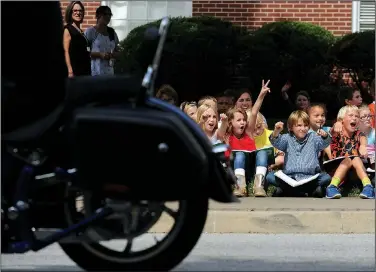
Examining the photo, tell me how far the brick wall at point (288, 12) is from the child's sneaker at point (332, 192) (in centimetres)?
677

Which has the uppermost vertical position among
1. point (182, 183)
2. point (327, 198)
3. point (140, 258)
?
point (182, 183)

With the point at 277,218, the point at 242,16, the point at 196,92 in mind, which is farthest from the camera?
the point at 242,16

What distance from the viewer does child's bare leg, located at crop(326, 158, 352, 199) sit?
35.7 ft

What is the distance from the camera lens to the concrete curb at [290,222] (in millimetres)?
9477

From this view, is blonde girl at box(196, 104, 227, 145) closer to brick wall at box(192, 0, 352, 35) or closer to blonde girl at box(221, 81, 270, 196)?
blonde girl at box(221, 81, 270, 196)

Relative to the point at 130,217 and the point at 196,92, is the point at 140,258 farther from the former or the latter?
the point at 196,92

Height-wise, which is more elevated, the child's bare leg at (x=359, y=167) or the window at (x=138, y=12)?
the window at (x=138, y=12)

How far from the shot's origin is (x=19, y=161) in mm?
4879

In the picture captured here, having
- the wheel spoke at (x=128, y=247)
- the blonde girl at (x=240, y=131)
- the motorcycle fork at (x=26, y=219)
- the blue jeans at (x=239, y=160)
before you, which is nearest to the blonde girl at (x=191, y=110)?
the blonde girl at (x=240, y=131)

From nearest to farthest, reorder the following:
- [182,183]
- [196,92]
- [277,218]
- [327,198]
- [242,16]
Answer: [182,183] → [277,218] → [327,198] → [196,92] → [242,16]

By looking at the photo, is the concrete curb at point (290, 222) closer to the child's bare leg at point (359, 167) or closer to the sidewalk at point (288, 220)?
the sidewalk at point (288, 220)

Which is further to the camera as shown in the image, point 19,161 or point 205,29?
point 205,29

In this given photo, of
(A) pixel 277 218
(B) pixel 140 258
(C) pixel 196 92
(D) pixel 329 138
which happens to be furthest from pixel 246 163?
(B) pixel 140 258

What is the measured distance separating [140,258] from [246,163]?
635cm
